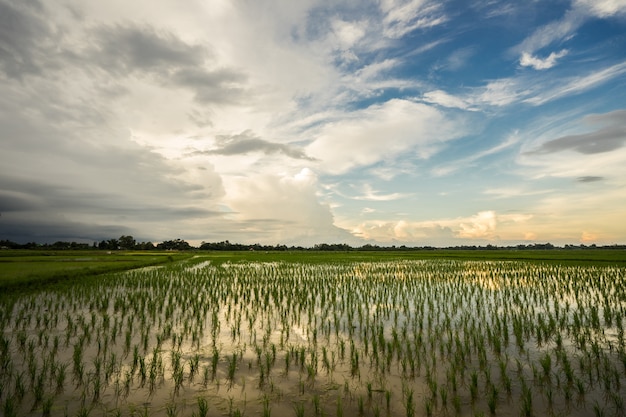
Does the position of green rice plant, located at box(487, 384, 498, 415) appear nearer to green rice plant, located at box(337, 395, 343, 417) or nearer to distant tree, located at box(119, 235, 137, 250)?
green rice plant, located at box(337, 395, 343, 417)

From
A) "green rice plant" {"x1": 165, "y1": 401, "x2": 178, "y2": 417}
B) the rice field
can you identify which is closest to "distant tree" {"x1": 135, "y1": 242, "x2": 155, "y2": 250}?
the rice field

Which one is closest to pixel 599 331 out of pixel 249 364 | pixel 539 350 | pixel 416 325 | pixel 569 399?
pixel 539 350

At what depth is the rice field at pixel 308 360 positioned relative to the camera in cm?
403

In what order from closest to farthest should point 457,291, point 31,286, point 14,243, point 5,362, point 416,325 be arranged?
1. point 5,362
2. point 416,325
3. point 457,291
4. point 31,286
5. point 14,243

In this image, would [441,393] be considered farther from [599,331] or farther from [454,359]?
[599,331]

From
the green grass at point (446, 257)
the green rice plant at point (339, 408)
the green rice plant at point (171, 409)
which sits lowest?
the green rice plant at point (171, 409)

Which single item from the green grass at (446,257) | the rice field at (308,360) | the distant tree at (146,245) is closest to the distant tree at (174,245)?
the distant tree at (146,245)

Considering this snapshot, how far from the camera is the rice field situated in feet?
13.2

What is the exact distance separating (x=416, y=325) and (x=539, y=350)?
242 centimetres

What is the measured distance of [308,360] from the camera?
5.62m

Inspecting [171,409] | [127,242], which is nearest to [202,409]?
[171,409]

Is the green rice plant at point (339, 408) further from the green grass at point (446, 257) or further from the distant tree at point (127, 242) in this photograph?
the distant tree at point (127, 242)

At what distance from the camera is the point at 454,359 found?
5.50 metres

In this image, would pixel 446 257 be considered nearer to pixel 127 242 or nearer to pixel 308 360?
Result: pixel 308 360
